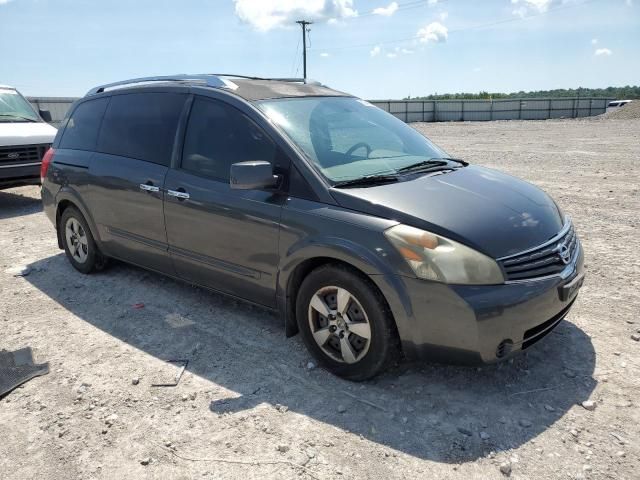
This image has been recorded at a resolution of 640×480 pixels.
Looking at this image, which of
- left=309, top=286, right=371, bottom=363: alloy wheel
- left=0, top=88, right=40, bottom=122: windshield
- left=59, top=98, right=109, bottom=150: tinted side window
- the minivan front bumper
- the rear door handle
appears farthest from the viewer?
left=0, top=88, right=40, bottom=122: windshield

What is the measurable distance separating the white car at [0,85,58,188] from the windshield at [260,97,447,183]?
21.4 feet

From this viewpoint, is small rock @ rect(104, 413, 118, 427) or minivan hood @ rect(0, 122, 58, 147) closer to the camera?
small rock @ rect(104, 413, 118, 427)

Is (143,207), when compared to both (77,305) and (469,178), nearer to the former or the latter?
(77,305)

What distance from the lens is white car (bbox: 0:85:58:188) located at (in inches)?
334

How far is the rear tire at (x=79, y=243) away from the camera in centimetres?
528

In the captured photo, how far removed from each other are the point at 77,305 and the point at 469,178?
3.55 meters

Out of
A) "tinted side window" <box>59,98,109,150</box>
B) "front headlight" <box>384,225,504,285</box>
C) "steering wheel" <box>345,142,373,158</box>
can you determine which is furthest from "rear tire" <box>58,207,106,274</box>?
"front headlight" <box>384,225,504,285</box>

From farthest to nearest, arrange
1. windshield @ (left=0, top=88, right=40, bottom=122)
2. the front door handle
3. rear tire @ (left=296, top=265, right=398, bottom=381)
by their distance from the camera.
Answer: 1. windshield @ (left=0, top=88, right=40, bottom=122)
2. the front door handle
3. rear tire @ (left=296, top=265, right=398, bottom=381)

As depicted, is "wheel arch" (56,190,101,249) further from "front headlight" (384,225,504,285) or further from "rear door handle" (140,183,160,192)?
"front headlight" (384,225,504,285)

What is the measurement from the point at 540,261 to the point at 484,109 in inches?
1579

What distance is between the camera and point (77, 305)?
4734 mm

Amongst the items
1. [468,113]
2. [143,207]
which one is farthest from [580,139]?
[468,113]

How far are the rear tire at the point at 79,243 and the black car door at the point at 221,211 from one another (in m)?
1.48

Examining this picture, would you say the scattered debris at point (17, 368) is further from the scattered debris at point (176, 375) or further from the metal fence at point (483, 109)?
the metal fence at point (483, 109)
